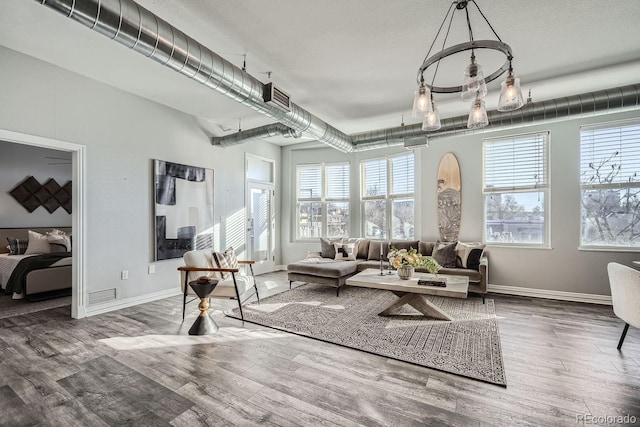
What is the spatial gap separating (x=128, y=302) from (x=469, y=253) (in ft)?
16.9

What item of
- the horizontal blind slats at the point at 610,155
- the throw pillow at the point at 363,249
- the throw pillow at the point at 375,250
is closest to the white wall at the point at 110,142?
the throw pillow at the point at 363,249

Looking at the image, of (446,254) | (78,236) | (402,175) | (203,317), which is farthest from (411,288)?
(78,236)

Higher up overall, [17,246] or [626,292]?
[17,246]

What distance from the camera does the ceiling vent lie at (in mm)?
3215

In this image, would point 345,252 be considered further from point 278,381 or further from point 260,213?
point 278,381

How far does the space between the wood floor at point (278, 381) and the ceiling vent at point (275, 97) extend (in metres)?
2.54

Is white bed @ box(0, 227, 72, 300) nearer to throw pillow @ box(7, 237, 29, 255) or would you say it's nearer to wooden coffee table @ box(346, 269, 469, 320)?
throw pillow @ box(7, 237, 29, 255)

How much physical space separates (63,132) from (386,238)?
5391 mm

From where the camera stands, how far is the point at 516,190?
4.92 m

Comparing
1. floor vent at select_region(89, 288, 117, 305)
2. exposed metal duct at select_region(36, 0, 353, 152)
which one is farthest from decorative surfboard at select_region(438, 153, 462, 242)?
floor vent at select_region(89, 288, 117, 305)

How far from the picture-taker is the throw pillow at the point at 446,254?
482cm

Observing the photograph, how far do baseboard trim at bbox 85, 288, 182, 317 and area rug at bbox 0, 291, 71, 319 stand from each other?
0.86m

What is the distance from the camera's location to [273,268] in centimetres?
695

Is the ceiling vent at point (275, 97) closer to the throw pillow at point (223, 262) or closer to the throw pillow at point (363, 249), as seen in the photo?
the throw pillow at point (223, 262)
